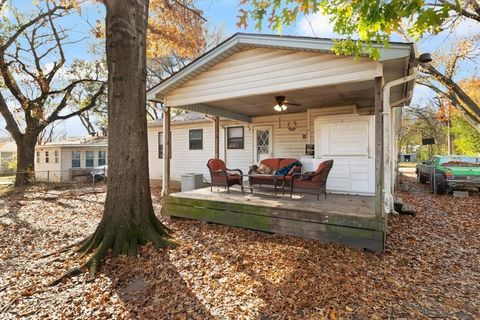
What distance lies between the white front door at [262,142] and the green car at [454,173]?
21.2ft

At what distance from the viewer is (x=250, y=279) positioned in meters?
3.63

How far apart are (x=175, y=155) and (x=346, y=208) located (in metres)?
9.57

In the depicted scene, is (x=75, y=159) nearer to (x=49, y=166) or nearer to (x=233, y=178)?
(x=49, y=166)

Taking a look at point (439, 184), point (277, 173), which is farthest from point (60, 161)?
point (439, 184)

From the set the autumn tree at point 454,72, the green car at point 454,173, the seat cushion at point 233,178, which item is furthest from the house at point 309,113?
the autumn tree at point 454,72

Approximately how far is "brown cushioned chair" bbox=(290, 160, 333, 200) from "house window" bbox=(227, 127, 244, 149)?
543cm

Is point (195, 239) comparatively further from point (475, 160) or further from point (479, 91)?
point (479, 91)

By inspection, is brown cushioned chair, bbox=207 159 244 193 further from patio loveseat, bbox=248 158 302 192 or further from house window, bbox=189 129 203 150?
house window, bbox=189 129 203 150

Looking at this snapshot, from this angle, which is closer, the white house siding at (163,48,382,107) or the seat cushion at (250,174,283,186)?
the white house siding at (163,48,382,107)

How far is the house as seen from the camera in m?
4.61

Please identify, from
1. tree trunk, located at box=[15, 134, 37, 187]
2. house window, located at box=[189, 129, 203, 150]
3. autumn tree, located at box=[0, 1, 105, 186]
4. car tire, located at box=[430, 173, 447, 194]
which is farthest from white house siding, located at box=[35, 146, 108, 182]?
car tire, located at box=[430, 173, 447, 194]

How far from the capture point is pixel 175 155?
13.1 m

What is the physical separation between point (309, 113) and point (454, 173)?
6.02 meters

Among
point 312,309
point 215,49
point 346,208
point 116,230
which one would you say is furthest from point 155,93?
point 312,309
